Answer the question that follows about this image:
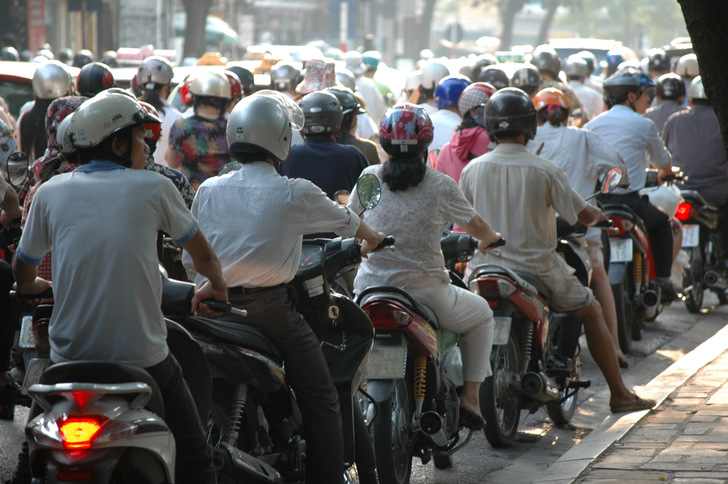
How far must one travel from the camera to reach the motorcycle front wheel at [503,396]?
5.92 meters

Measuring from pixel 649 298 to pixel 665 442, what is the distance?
3252 millimetres

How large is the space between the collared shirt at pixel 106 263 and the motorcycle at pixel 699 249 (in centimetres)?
710

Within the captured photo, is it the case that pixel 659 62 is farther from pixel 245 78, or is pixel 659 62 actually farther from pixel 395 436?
pixel 395 436

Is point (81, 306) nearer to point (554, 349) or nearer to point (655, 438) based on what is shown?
point (655, 438)

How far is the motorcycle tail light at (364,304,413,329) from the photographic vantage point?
5016mm

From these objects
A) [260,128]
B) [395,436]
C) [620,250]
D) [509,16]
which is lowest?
[395,436]

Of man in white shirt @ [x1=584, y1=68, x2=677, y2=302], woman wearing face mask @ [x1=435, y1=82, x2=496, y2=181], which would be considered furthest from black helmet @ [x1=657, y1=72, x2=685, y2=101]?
woman wearing face mask @ [x1=435, y1=82, x2=496, y2=181]

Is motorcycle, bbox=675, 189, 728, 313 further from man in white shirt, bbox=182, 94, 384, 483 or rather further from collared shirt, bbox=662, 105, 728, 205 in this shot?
man in white shirt, bbox=182, 94, 384, 483

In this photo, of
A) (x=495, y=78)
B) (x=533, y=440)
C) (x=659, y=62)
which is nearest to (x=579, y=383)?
(x=533, y=440)

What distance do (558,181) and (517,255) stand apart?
46 centimetres

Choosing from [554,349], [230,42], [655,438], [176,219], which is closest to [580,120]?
[554,349]

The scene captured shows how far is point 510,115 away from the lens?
618cm

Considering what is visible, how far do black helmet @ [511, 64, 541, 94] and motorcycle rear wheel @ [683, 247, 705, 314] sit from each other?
272cm

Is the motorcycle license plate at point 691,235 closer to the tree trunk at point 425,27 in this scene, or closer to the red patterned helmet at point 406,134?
the red patterned helmet at point 406,134
